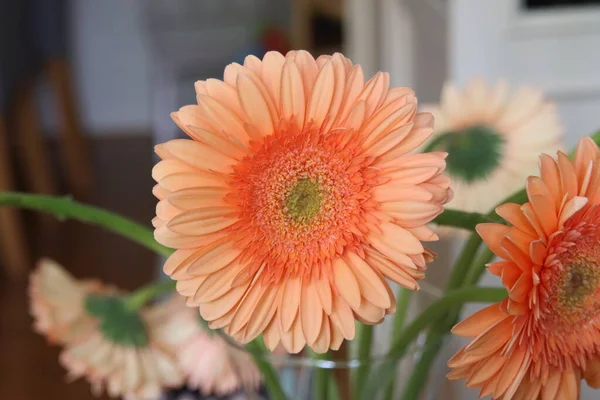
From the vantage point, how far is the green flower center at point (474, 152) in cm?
47

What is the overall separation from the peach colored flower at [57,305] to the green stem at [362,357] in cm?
20

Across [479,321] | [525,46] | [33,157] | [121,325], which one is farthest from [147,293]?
[33,157]

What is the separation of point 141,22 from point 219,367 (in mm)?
2410

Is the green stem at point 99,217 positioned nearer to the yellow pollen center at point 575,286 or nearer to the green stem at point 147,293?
the green stem at point 147,293

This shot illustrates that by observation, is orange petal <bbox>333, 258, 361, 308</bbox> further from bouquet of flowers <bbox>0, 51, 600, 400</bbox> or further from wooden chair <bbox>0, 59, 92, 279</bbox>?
wooden chair <bbox>0, 59, 92, 279</bbox>

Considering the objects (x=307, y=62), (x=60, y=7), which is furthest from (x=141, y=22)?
(x=307, y=62)

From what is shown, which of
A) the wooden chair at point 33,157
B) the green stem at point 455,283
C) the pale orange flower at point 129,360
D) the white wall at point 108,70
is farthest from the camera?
the white wall at point 108,70

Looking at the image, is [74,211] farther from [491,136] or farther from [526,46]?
[526,46]

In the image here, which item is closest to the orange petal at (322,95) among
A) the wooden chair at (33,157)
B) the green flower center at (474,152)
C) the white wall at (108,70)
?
the green flower center at (474,152)

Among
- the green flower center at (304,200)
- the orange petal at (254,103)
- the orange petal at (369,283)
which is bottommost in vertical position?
the orange petal at (369,283)

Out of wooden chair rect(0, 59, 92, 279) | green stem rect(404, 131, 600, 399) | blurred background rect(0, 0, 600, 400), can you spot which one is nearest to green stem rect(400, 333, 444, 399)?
green stem rect(404, 131, 600, 399)

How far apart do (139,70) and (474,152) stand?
2.70 metres

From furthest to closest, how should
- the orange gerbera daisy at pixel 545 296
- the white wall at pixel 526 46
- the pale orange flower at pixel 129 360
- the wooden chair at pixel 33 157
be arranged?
the wooden chair at pixel 33 157 < the white wall at pixel 526 46 < the pale orange flower at pixel 129 360 < the orange gerbera daisy at pixel 545 296

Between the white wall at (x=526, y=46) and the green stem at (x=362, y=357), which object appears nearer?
the green stem at (x=362, y=357)
